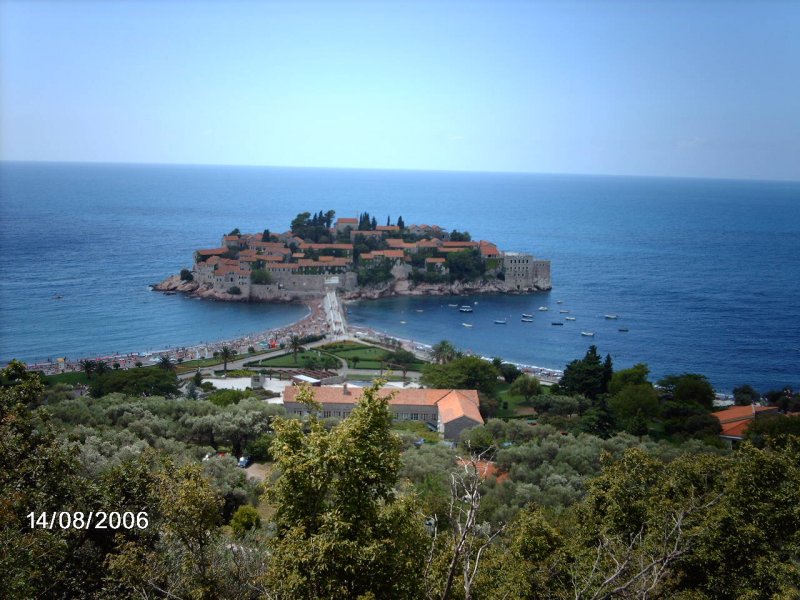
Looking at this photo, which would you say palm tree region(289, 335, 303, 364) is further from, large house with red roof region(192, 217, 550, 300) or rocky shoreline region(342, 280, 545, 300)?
rocky shoreline region(342, 280, 545, 300)

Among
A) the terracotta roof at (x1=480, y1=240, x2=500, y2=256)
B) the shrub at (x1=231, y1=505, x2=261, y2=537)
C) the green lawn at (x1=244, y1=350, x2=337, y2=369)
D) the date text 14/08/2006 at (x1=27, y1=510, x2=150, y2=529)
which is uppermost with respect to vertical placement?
the terracotta roof at (x1=480, y1=240, x2=500, y2=256)

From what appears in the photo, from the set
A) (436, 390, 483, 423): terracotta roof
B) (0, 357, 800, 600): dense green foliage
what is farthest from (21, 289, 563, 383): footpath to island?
(0, 357, 800, 600): dense green foliage

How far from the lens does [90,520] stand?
718 centimetres

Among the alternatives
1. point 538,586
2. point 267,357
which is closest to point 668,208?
point 267,357

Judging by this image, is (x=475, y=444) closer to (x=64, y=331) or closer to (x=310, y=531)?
(x=310, y=531)

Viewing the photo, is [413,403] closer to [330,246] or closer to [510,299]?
[510,299]

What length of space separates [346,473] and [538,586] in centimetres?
426

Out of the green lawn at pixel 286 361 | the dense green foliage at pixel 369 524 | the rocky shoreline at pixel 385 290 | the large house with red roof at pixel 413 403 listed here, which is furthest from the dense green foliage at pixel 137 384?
the rocky shoreline at pixel 385 290

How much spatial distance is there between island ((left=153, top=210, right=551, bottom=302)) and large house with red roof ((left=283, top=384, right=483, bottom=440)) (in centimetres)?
2659

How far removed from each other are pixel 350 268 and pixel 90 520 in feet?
151

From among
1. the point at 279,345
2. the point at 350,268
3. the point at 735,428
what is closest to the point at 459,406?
the point at 735,428

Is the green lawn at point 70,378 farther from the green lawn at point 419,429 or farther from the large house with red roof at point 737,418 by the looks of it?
the large house with red roof at point 737,418

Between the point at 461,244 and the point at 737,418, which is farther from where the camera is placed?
the point at 461,244

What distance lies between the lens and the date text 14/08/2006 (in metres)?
6.96
